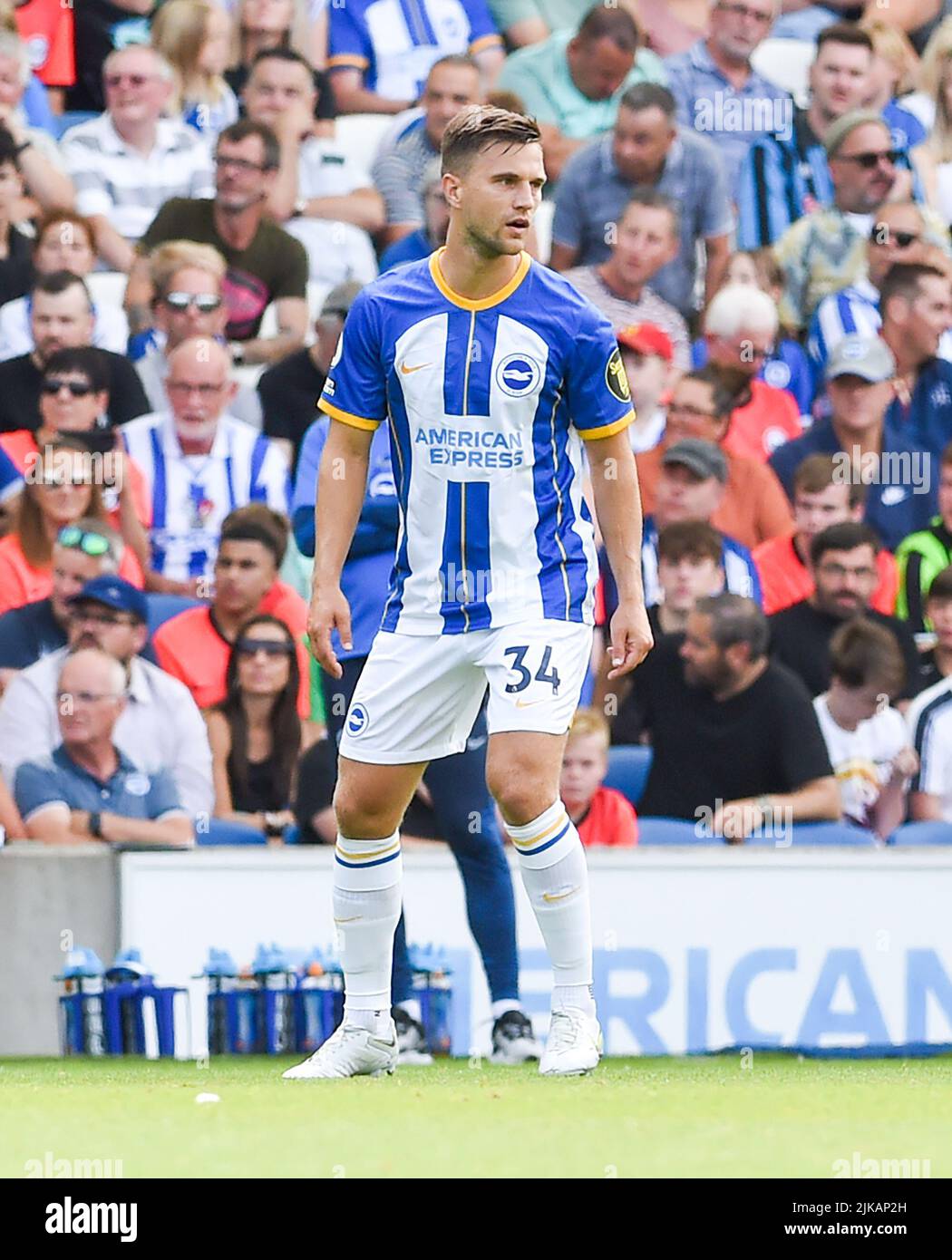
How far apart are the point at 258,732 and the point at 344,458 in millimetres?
3964

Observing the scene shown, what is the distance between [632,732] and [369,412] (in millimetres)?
4211

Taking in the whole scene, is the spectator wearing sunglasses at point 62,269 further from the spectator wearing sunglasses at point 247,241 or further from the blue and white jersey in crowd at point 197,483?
the blue and white jersey in crowd at point 197,483

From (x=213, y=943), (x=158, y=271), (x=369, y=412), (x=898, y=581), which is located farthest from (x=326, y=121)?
(x=369, y=412)

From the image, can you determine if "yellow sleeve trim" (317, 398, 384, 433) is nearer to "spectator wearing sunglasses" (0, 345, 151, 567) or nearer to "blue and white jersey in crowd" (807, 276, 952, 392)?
"spectator wearing sunglasses" (0, 345, 151, 567)

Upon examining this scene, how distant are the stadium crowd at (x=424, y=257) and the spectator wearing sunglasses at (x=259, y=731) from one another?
15mm

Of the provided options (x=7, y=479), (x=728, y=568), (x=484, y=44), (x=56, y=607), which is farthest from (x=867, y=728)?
(x=484, y=44)

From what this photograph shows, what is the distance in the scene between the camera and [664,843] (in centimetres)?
945

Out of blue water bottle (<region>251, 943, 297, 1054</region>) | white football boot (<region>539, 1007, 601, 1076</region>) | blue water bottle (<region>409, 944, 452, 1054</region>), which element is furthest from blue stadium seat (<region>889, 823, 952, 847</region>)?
white football boot (<region>539, 1007, 601, 1076</region>)

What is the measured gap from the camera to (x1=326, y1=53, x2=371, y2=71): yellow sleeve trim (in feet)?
37.9

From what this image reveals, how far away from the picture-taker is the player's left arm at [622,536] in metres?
5.66

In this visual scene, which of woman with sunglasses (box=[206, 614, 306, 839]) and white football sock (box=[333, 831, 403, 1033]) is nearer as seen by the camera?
white football sock (box=[333, 831, 403, 1033])

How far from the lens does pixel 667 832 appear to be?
31.1 ft

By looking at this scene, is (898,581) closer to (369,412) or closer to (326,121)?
(326,121)

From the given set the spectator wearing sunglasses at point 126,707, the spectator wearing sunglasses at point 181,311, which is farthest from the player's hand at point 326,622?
the spectator wearing sunglasses at point 181,311
